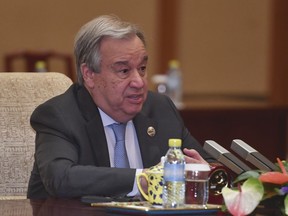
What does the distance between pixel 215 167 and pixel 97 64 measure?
0.70m

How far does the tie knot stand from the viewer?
3.30m

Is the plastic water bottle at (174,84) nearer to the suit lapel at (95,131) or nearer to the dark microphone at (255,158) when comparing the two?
the suit lapel at (95,131)

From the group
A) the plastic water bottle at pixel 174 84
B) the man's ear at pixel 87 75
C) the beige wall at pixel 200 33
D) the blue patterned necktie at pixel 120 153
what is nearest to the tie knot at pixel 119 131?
the blue patterned necktie at pixel 120 153

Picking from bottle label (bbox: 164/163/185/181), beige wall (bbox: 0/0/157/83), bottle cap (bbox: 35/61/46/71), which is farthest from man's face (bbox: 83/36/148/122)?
beige wall (bbox: 0/0/157/83)

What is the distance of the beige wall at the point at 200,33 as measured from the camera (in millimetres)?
8234

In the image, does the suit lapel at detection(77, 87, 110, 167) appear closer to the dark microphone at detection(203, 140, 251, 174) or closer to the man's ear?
the man's ear

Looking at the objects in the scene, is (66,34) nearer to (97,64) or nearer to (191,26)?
(191,26)

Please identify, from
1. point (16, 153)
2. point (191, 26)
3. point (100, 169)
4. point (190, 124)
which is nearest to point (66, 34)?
point (191, 26)

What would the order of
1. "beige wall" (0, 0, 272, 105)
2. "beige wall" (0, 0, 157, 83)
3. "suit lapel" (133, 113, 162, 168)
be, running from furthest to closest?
"beige wall" (0, 0, 272, 105)
"beige wall" (0, 0, 157, 83)
"suit lapel" (133, 113, 162, 168)

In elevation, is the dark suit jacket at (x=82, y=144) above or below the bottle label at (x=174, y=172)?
below

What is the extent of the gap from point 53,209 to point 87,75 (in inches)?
33.6

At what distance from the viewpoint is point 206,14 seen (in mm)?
8695

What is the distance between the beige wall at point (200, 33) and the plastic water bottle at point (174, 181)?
5.80 m

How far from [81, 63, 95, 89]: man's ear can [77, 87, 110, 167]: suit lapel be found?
0.08 meters
